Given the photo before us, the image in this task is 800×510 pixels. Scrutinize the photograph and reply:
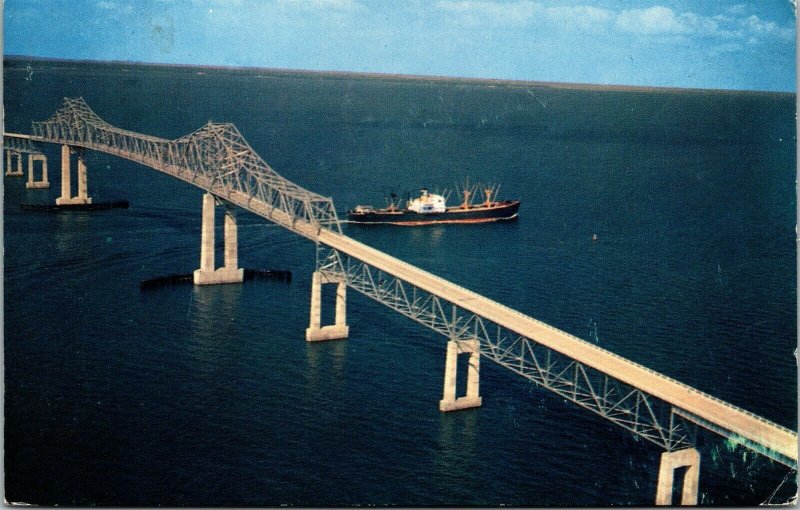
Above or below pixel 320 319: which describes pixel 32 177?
above

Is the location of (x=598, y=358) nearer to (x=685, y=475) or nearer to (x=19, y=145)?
(x=685, y=475)

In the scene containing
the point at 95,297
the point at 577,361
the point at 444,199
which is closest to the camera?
the point at 577,361

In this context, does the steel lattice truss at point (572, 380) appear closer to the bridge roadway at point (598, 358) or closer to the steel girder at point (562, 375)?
the steel girder at point (562, 375)

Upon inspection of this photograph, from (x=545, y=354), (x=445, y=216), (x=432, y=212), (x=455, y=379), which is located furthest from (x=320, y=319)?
(x=445, y=216)

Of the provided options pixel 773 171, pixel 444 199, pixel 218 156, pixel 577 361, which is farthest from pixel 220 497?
pixel 773 171

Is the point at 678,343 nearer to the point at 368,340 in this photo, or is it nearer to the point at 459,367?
the point at 459,367

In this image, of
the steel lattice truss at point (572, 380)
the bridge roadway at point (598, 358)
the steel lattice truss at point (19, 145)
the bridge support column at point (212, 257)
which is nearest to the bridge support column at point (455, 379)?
the steel lattice truss at point (572, 380)

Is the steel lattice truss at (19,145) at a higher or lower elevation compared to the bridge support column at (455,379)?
higher
